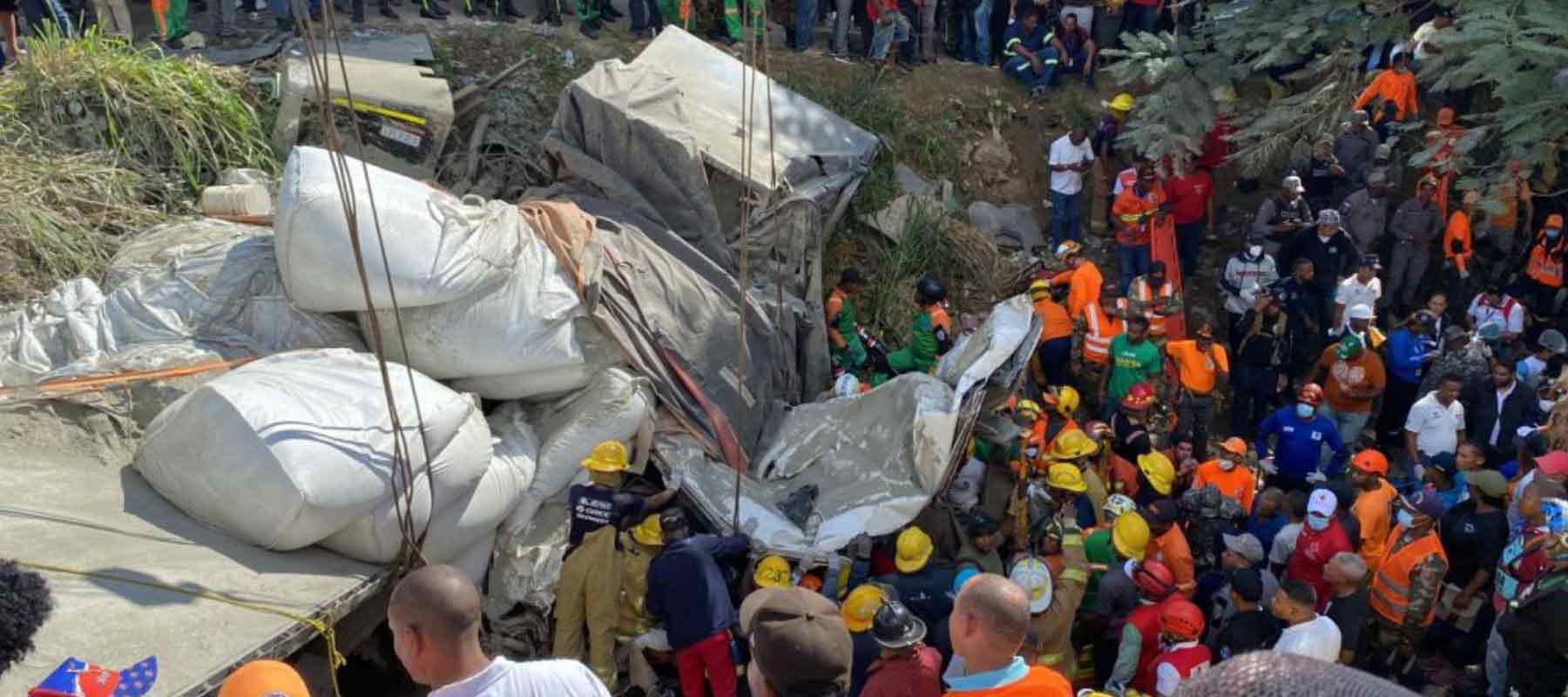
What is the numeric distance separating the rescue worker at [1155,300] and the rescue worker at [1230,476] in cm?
150

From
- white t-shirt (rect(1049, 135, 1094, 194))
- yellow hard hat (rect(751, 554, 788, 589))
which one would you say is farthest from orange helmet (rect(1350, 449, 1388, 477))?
white t-shirt (rect(1049, 135, 1094, 194))

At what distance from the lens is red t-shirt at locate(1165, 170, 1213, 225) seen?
1078 cm

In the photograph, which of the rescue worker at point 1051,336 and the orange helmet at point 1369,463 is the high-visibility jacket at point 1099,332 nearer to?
the rescue worker at point 1051,336

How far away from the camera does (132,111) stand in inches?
355

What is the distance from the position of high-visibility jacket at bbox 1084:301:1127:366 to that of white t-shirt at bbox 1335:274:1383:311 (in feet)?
4.98

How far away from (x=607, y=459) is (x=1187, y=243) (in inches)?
221

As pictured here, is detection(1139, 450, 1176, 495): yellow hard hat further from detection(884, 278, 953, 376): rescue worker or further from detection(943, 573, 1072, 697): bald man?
detection(943, 573, 1072, 697): bald man

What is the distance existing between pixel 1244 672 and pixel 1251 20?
33.2ft

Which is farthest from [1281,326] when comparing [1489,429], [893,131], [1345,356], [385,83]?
[385,83]

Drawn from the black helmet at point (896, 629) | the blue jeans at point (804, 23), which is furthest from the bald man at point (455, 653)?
the blue jeans at point (804, 23)

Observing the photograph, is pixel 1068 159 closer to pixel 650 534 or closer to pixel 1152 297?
pixel 1152 297

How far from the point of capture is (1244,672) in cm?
161

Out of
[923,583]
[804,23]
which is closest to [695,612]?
[923,583]

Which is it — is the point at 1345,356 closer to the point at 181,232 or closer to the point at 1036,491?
the point at 1036,491
